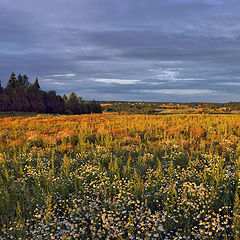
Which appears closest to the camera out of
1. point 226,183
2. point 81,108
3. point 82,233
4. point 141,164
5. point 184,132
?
point 82,233

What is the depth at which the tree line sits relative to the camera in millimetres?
58591

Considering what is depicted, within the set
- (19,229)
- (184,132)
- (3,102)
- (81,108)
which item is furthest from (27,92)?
(19,229)

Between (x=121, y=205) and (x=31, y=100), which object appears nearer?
(x=121, y=205)

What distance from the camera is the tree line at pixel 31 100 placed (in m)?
58.6

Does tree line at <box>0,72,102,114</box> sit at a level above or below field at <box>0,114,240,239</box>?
above

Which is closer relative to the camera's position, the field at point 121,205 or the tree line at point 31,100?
the field at point 121,205

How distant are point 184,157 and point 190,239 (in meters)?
3.85

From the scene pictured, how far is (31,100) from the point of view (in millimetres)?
62875

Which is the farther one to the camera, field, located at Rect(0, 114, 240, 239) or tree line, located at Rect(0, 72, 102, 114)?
tree line, located at Rect(0, 72, 102, 114)

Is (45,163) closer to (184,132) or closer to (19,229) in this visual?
(19,229)

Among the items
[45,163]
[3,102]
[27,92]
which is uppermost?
[27,92]

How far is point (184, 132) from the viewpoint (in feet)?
39.3

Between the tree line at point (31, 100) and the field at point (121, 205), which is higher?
the tree line at point (31, 100)

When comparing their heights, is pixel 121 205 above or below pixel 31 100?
below
